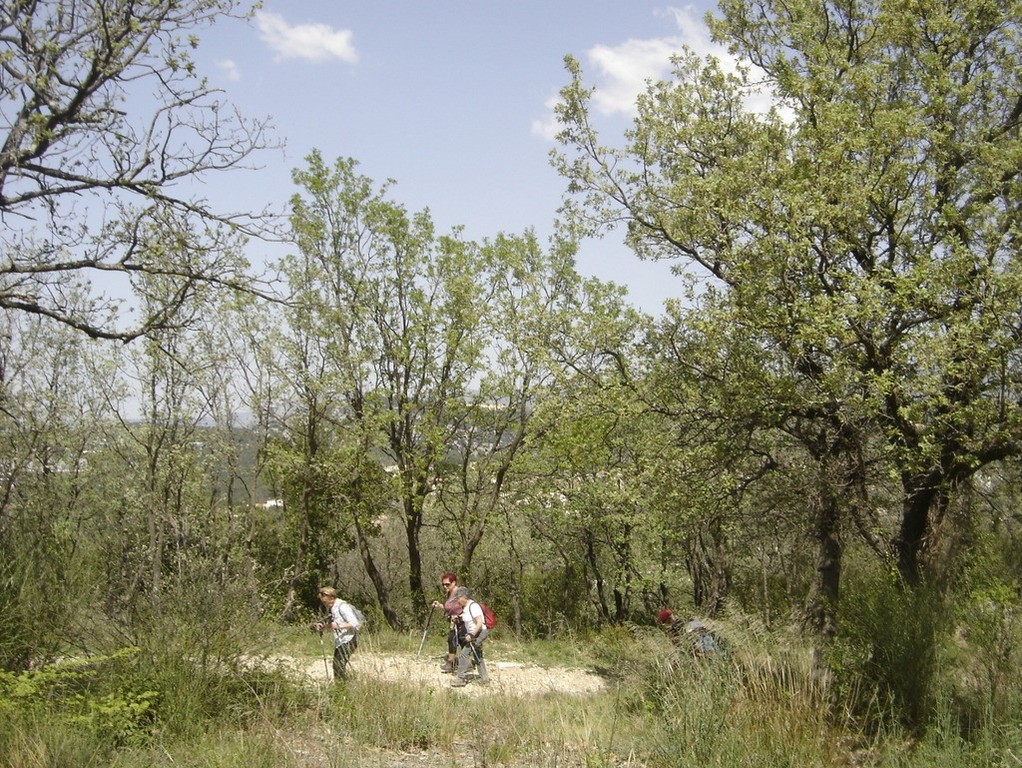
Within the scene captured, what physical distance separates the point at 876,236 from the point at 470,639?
775 cm

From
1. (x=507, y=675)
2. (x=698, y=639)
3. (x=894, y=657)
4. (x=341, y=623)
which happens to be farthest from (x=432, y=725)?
(x=507, y=675)

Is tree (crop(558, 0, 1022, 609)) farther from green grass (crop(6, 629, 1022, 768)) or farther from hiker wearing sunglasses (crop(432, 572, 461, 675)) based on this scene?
hiker wearing sunglasses (crop(432, 572, 461, 675))

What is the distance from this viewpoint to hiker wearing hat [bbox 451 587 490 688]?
1184 centimetres

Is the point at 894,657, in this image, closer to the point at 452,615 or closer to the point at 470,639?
the point at 470,639

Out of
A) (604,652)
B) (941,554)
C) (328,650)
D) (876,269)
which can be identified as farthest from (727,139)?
(328,650)

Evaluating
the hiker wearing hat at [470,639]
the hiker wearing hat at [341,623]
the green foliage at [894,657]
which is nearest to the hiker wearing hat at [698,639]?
the green foliage at [894,657]

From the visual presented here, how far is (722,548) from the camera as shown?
792 inches

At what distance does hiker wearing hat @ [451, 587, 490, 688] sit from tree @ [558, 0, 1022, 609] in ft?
16.3

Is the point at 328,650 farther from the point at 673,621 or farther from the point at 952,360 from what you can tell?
the point at 952,360

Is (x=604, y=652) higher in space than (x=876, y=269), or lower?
lower

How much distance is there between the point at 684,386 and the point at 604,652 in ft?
19.2

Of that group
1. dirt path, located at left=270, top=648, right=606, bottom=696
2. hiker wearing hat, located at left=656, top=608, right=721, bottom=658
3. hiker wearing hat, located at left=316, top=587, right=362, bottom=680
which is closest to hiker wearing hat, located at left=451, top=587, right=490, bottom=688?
dirt path, located at left=270, top=648, right=606, bottom=696

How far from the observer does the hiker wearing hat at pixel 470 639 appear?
38.9ft

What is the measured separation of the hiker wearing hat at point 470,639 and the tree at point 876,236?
4.98 metres
